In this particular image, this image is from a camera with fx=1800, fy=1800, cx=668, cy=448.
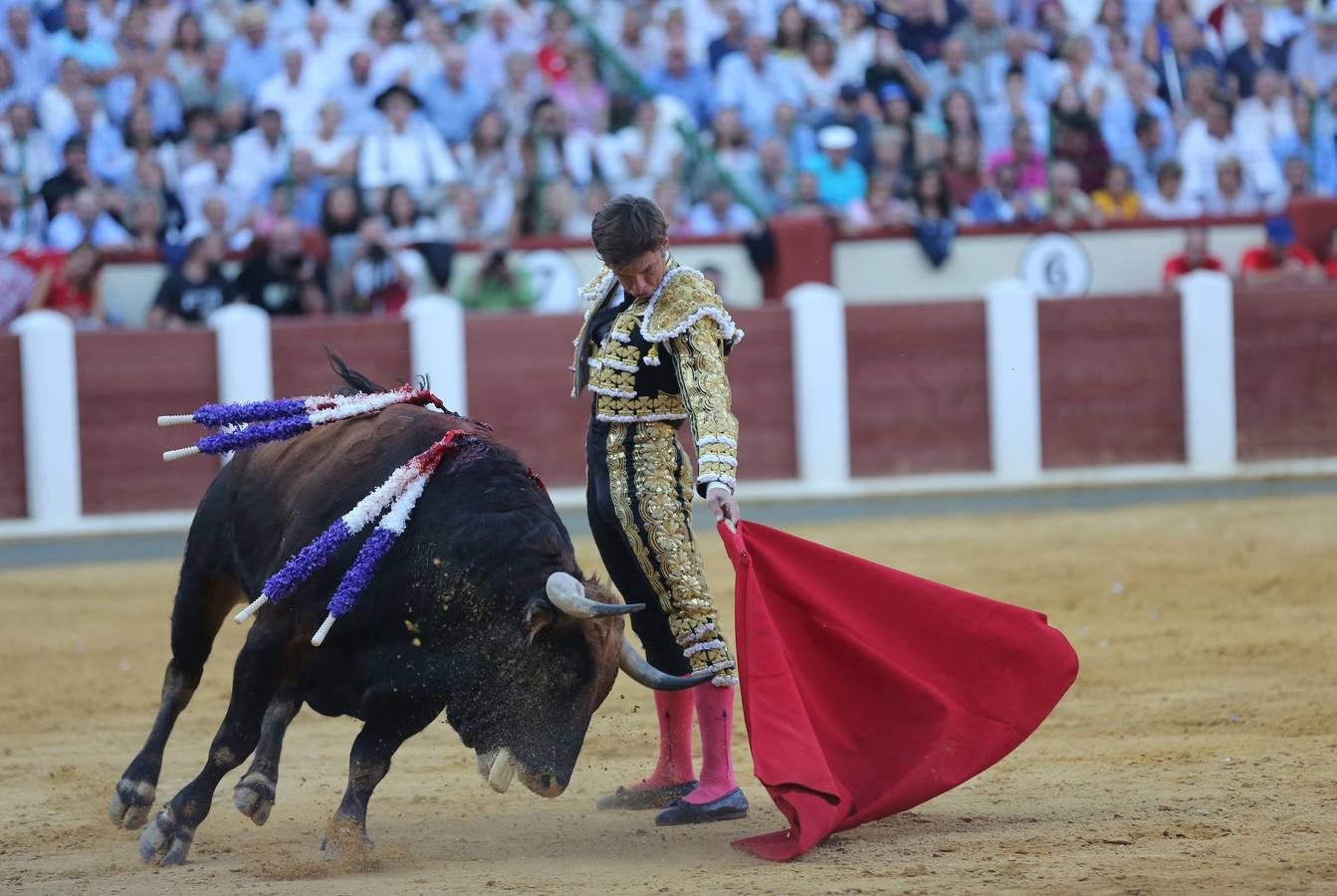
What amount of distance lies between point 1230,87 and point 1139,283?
1558mm

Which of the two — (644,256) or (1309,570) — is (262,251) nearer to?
(1309,570)

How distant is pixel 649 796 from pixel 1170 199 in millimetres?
7675

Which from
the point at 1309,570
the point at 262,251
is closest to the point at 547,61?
the point at 262,251

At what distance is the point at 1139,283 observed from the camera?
10609mm

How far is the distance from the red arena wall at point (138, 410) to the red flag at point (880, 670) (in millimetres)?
5864

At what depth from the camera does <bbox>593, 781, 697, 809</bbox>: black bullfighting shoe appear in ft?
13.0

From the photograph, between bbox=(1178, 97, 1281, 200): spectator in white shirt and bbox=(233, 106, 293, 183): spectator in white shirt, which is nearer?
bbox=(233, 106, 293, 183): spectator in white shirt

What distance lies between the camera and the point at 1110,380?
1002cm

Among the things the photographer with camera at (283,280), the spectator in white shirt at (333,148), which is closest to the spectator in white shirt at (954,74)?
the spectator in white shirt at (333,148)

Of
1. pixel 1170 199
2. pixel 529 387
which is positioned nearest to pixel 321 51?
pixel 529 387

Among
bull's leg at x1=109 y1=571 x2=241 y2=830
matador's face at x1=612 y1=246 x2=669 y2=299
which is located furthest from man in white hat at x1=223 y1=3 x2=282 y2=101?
matador's face at x1=612 y1=246 x2=669 y2=299

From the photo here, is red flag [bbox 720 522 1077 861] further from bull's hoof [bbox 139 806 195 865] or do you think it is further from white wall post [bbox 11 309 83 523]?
white wall post [bbox 11 309 83 523]

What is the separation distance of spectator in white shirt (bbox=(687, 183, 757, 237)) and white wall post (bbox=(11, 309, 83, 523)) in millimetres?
3355

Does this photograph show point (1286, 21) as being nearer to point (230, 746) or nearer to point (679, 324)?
point (679, 324)
